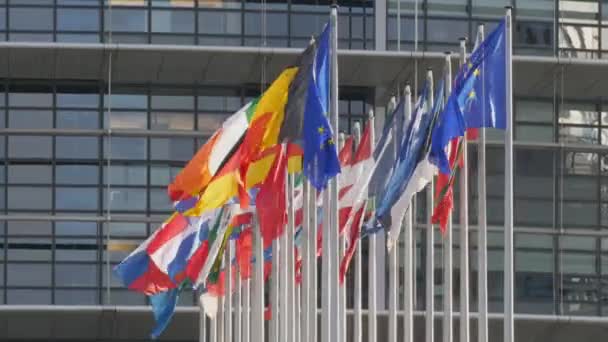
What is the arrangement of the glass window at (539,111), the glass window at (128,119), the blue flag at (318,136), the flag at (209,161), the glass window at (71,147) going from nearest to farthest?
the blue flag at (318,136), the flag at (209,161), the glass window at (71,147), the glass window at (128,119), the glass window at (539,111)

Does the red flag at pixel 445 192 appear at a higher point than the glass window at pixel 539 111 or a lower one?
lower

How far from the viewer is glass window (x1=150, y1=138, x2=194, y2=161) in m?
54.8

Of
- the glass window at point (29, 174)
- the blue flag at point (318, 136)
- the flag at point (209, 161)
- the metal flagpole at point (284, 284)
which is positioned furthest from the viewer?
the glass window at point (29, 174)

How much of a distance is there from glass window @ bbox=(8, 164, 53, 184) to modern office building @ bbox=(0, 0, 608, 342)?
1.5 inches

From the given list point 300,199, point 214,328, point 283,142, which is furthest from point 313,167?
point 214,328

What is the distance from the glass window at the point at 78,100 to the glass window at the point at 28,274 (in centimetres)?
413

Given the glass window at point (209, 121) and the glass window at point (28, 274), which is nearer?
the glass window at point (28, 274)

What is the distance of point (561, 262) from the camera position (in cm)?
5472

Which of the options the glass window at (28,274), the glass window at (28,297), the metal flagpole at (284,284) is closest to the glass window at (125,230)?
the glass window at (28,274)

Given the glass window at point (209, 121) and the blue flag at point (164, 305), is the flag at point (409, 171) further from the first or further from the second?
the glass window at point (209, 121)

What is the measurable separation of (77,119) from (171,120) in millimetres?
2349

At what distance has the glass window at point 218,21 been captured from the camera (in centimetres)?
5419

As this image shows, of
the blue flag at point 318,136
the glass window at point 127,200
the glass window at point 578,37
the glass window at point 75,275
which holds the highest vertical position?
the glass window at point 578,37

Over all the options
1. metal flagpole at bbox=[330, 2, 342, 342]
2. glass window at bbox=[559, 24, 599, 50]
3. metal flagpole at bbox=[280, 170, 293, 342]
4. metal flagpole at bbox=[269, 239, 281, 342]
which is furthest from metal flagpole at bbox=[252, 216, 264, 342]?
glass window at bbox=[559, 24, 599, 50]
